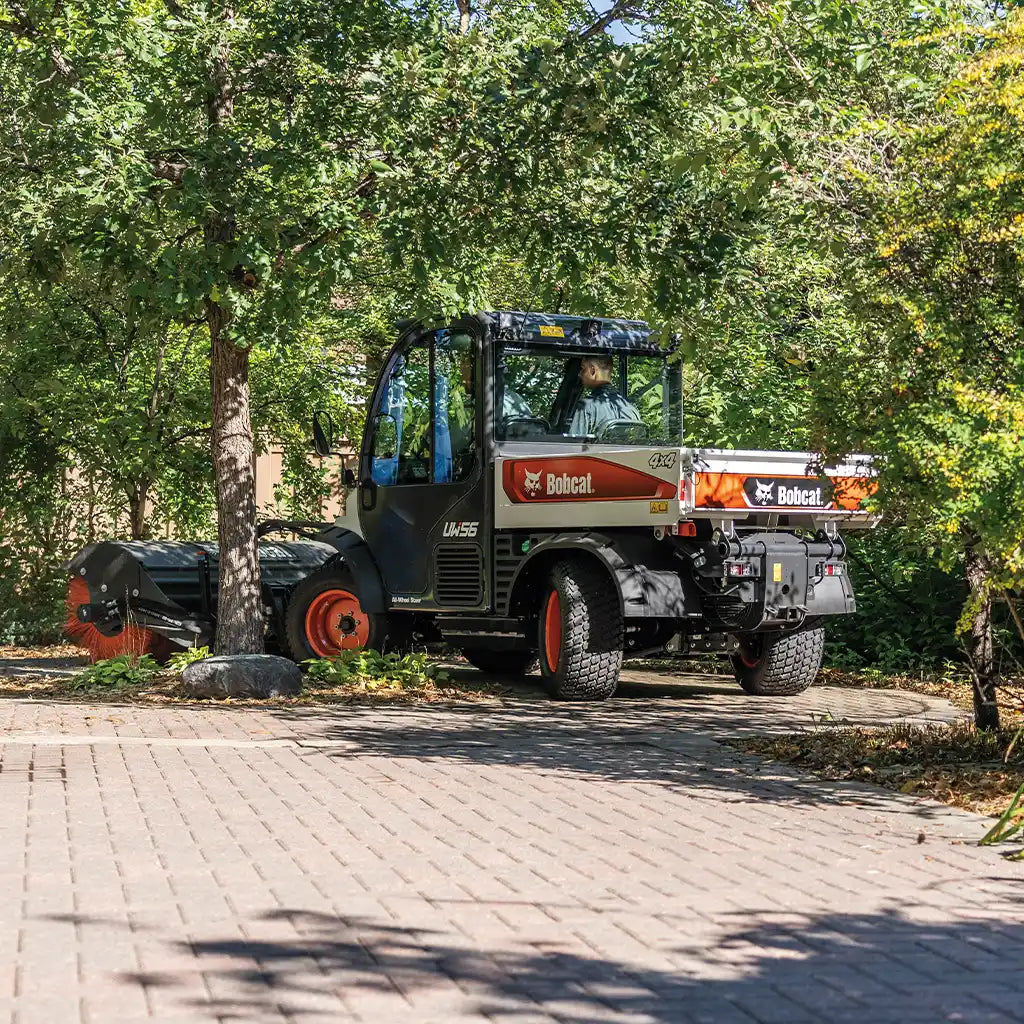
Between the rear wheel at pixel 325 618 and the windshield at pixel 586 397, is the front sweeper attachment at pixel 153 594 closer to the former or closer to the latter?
the rear wheel at pixel 325 618

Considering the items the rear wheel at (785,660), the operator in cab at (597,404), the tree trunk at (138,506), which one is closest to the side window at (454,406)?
the operator in cab at (597,404)

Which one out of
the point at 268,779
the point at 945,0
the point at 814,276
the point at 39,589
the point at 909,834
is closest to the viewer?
the point at 909,834

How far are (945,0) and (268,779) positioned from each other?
586cm

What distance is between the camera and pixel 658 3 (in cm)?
1205

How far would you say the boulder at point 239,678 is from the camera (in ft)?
42.1

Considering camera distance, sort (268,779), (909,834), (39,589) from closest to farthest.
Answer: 1. (909,834)
2. (268,779)
3. (39,589)

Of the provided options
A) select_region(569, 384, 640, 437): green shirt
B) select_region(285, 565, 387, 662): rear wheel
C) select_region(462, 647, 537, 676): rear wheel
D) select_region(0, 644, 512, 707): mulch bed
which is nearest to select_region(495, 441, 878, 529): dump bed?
select_region(569, 384, 640, 437): green shirt

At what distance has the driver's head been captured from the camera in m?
13.9

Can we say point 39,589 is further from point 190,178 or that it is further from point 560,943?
point 560,943

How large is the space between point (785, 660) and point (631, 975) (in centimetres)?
858

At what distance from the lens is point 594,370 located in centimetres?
1391

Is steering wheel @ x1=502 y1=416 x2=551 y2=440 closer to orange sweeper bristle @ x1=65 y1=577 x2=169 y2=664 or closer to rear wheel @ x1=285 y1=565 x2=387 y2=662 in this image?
rear wheel @ x1=285 y1=565 x2=387 y2=662

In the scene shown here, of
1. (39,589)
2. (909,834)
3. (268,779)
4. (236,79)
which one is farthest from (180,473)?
(909,834)

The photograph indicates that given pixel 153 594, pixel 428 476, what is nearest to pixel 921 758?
pixel 428 476
